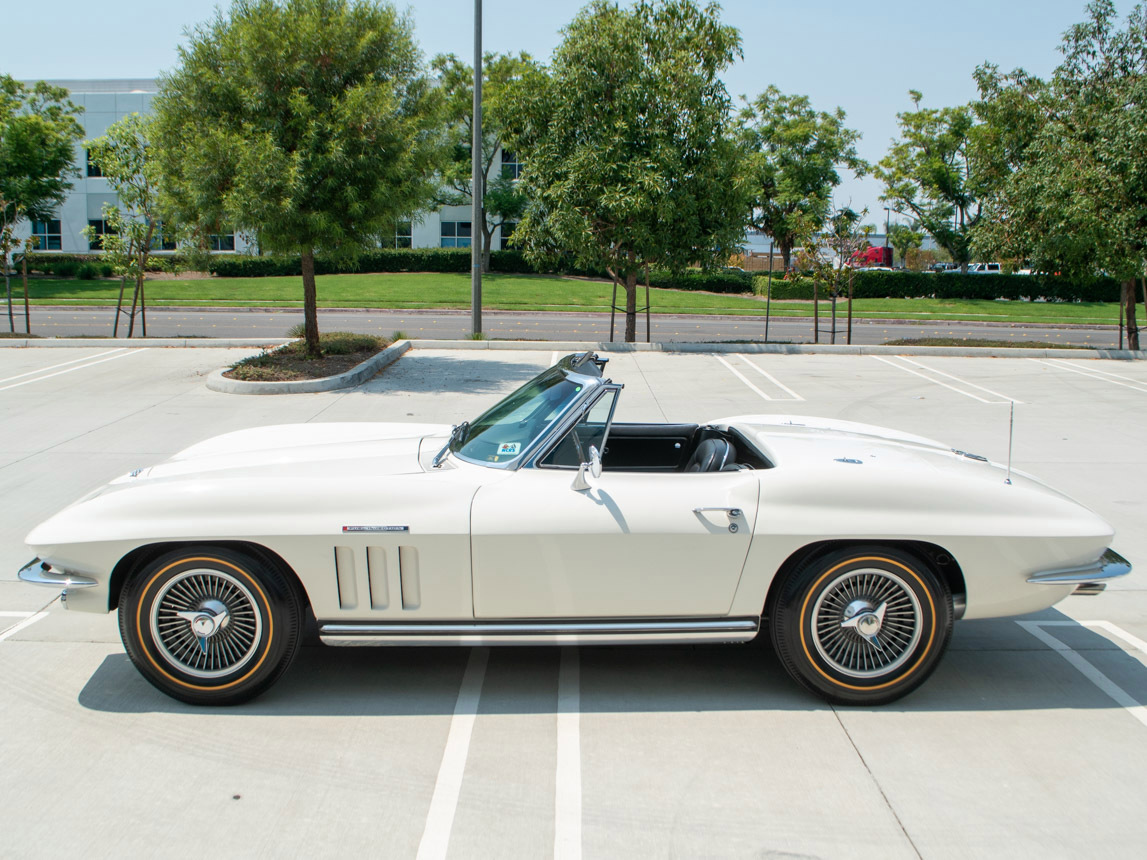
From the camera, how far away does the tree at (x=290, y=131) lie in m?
12.7

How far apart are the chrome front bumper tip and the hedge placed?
39823mm

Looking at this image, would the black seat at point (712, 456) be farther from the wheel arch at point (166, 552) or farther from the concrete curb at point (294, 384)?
the concrete curb at point (294, 384)

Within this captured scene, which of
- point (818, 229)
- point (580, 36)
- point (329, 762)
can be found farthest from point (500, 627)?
point (818, 229)

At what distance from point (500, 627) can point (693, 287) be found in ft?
135

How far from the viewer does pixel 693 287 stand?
43875 mm

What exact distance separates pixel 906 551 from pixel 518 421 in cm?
179

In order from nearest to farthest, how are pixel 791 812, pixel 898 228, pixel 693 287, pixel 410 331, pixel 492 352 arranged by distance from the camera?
pixel 791 812, pixel 492 352, pixel 410 331, pixel 693 287, pixel 898 228

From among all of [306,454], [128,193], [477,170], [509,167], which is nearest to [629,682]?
[306,454]

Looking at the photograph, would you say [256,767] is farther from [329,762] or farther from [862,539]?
[862,539]

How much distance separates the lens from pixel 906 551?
3.93 meters

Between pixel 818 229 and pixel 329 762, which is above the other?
pixel 818 229

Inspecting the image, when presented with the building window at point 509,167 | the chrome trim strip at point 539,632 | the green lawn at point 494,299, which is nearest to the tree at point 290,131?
the chrome trim strip at point 539,632

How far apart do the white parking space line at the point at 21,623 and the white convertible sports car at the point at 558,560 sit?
1.03 metres

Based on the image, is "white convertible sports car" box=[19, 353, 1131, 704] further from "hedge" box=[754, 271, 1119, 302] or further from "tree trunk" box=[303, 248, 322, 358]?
"hedge" box=[754, 271, 1119, 302]
